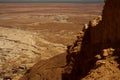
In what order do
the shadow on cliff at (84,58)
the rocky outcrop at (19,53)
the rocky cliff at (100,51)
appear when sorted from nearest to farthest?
the rocky cliff at (100,51), the shadow on cliff at (84,58), the rocky outcrop at (19,53)

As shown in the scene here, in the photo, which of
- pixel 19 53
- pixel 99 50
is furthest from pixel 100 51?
pixel 19 53

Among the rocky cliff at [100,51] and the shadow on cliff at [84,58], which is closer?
the rocky cliff at [100,51]

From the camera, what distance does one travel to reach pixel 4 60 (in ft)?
69.4

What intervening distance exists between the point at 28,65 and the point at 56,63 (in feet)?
20.4

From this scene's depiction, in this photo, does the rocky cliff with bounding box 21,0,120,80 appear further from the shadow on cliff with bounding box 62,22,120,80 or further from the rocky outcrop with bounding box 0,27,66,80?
the rocky outcrop with bounding box 0,27,66,80

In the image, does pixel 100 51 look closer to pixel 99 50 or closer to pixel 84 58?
pixel 99 50

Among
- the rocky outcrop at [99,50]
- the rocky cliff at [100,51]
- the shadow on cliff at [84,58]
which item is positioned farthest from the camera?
the shadow on cliff at [84,58]

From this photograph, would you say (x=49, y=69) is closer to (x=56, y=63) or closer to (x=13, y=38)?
(x=56, y=63)

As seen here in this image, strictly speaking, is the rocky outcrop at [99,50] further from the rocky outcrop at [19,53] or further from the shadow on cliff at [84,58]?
the rocky outcrop at [19,53]

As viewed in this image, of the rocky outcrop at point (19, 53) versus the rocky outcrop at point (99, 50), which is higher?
the rocky outcrop at point (99, 50)

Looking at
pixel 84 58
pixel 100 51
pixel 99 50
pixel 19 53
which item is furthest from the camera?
pixel 19 53

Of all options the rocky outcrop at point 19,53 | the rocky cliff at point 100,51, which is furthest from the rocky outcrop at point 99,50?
the rocky outcrop at point 19,53

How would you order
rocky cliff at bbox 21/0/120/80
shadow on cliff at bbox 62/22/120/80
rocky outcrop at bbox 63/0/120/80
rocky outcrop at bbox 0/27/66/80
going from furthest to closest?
rocky outcrop at bbox 0/27/66/80, shadow on cliff at bbox 62/22/120/80, rocky outcrop at bbox 63/0/120/80, rocky cliff at bbox 21/0/120/80

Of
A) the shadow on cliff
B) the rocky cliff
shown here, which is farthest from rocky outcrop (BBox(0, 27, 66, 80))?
the rocky cliff
